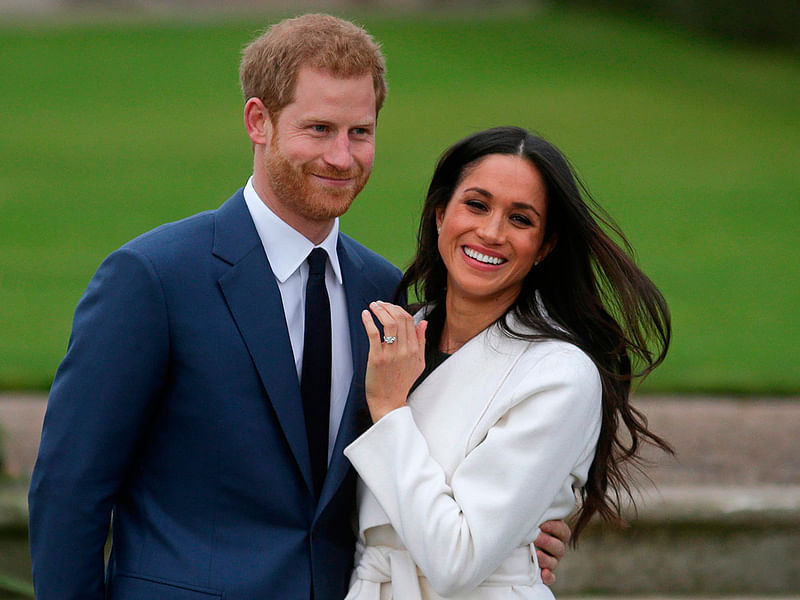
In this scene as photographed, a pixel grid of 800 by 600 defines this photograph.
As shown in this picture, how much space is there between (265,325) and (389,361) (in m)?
0.32

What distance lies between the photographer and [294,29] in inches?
120

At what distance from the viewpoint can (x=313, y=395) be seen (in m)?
3.05

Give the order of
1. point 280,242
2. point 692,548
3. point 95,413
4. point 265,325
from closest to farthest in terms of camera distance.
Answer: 1. point 95,413
2. point 265,325
3. point 280,242
4. point 692,548

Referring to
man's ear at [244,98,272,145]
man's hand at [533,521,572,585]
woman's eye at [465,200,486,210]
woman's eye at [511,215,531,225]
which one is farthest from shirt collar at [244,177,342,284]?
man's hand at [533,521,572,585]

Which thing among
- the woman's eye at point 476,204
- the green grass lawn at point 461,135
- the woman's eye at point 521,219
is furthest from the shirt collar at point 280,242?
the green grass lawn at point 461,135

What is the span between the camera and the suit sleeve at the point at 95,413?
2.85m

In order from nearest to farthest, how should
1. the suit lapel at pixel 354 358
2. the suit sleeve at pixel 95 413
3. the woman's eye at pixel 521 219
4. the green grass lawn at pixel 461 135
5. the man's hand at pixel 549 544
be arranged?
1. the suit sleeve at pixel 95 413
2. the suit lapel at pixel 354 358
3. the woman's eye at pixel 521 219
4. the man's hand at pixel 549 544
5. the green grass lawn at pixel 461 135

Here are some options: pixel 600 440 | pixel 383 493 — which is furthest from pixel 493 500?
pixel 600 440

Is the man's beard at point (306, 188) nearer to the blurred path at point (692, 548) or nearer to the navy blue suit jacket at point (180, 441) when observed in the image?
the navy blue suit jacket at point (180, 441)

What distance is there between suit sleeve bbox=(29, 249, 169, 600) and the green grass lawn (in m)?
5.06

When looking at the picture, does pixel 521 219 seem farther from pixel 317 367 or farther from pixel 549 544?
pixel 549 544

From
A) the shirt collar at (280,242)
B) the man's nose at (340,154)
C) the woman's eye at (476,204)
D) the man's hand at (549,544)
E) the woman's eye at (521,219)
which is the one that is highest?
the man's nose at (340,154)

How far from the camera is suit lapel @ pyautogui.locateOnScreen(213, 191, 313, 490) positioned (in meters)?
2.95

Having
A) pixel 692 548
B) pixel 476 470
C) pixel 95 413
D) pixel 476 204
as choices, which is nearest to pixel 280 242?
pixel 476 204
